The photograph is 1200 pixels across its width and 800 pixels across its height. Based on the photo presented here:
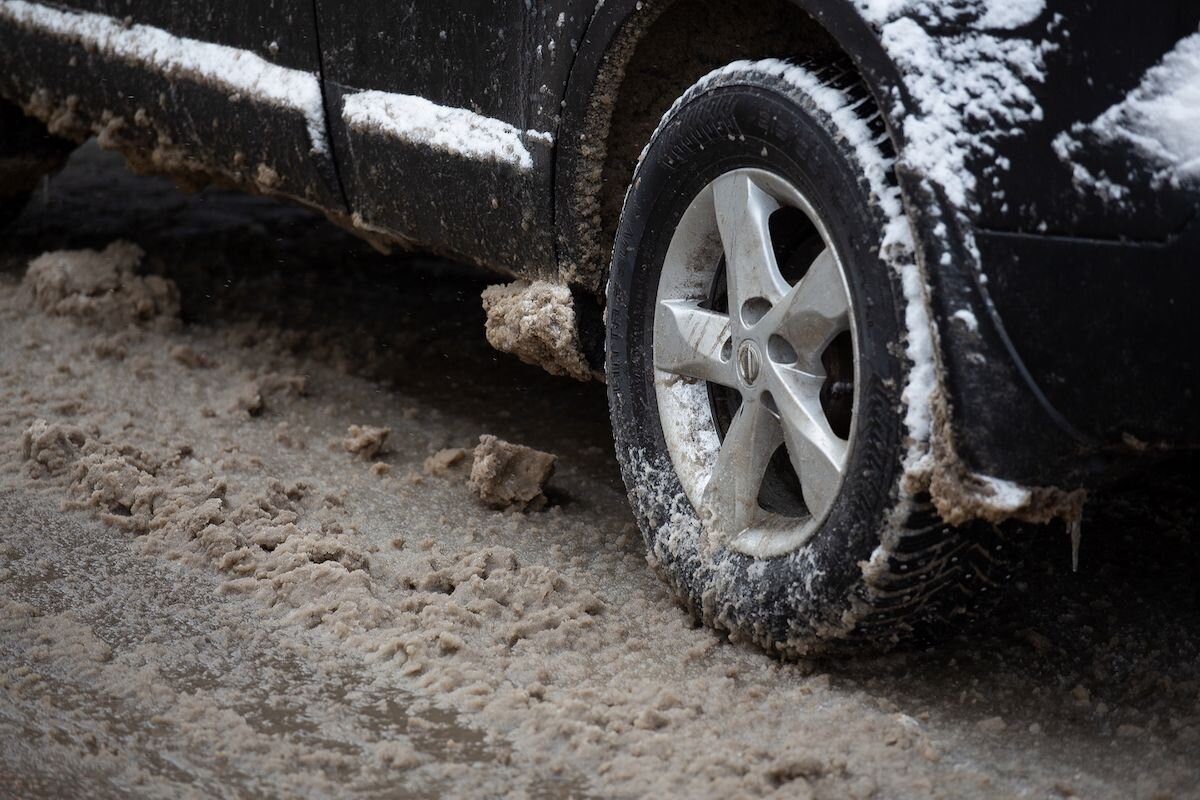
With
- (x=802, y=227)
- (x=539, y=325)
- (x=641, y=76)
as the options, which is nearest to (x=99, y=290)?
Answer: (x=539, y=325)

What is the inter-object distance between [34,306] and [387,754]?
2683mm

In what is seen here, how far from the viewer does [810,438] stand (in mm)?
2068

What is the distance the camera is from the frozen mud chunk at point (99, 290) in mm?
3938

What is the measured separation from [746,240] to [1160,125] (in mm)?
716

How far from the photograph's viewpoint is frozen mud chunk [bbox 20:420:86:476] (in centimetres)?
304

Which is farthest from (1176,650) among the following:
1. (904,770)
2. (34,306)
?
(34,306)

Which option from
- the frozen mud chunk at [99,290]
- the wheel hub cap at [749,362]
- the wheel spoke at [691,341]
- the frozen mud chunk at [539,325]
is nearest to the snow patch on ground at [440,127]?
the frozen mud chunk at [539,325]

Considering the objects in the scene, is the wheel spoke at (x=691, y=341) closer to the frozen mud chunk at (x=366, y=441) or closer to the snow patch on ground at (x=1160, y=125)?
the snow patch on ground at (x=1160, y=125)

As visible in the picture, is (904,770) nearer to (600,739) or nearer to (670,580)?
(600,739)

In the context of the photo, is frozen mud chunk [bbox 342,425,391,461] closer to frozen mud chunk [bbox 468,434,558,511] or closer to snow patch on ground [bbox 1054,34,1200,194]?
frozen mud chunk [bbox 468,434,558,511]

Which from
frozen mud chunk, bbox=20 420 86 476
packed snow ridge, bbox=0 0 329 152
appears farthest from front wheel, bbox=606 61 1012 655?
frozen mud chunk, bbox=20 420 86 476

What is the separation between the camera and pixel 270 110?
3.15m

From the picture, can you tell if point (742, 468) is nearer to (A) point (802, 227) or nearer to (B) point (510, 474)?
(A) point (802, 227)

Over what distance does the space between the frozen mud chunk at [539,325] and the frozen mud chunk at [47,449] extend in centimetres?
111
